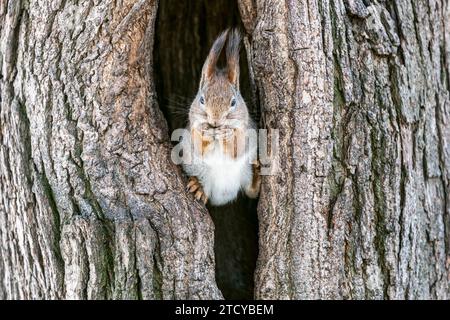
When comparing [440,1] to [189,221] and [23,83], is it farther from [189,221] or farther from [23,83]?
[23,83]

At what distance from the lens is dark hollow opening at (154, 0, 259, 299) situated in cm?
340

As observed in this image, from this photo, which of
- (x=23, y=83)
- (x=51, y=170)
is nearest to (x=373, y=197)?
(x=51, y=170)

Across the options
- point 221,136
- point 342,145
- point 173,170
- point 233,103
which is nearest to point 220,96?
point 233,103

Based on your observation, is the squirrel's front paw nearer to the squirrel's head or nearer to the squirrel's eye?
the squirrel's head

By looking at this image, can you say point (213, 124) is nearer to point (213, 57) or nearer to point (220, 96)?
point (220, 96)

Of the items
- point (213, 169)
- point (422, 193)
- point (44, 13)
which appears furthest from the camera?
point (213, 169)

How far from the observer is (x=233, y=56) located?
2811 millimetres

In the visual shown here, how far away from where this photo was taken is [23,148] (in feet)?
8.36

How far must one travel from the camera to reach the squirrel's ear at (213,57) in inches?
107

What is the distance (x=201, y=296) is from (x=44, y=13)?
133cm

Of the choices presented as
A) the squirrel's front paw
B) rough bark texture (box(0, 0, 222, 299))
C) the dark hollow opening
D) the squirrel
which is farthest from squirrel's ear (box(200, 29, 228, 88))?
the dark hollow opening

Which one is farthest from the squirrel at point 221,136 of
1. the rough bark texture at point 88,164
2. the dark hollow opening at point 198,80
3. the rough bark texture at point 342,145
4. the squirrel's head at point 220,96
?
the dark hollow opening at point 198,80

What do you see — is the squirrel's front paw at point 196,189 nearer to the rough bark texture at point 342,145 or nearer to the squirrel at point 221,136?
the squirrel at point 221,136

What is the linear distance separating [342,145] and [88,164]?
1.05 metres
